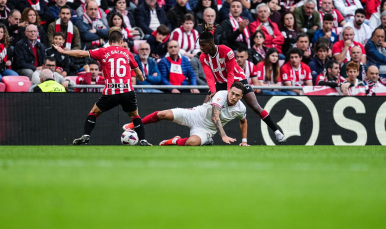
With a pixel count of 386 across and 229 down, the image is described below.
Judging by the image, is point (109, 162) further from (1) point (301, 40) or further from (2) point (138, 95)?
(1) point (301, 40)

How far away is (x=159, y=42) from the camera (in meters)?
12.5

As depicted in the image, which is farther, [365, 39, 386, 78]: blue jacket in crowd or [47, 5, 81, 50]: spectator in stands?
[365, 39, 386, 78]: blue jacket in crowd

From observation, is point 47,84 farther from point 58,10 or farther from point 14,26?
point 58,10

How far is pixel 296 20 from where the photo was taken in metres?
14.6

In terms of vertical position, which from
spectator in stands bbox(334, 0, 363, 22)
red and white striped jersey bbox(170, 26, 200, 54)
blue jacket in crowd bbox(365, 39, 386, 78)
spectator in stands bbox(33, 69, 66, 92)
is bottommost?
spectator in stands bbox(33, 69, 66, 92)

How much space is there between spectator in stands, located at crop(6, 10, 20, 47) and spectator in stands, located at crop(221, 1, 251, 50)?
15.3 ft

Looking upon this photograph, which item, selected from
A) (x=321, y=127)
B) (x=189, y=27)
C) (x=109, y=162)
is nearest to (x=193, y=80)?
(x=189, y=27)

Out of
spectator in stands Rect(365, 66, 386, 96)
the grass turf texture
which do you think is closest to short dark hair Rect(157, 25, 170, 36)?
spectator in stands Rect(365, 66, 386, 96)

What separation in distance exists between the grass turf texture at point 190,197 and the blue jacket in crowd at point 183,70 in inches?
285

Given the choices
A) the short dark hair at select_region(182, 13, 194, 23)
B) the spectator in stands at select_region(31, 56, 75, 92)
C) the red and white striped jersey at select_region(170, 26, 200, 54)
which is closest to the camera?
the spectator in stands at select_region(31, 56, 75, 92)

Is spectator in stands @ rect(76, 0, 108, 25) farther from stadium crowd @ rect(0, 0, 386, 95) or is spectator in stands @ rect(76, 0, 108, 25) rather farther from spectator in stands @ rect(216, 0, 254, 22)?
spectator in stands @ rect(216, 0, 254, 22)

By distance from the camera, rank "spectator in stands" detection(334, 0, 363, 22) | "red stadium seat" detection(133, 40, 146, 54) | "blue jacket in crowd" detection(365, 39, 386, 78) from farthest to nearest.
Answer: "spectator in stands" detection(334, 0, 363, 22), "blue jacket in crowd" detection(365, 39, 386, 78), "red stadium seat" detection(133, 40, 146, 54)

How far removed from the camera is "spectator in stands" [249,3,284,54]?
13539 mm

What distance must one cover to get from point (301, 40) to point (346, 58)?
4.35 ft
